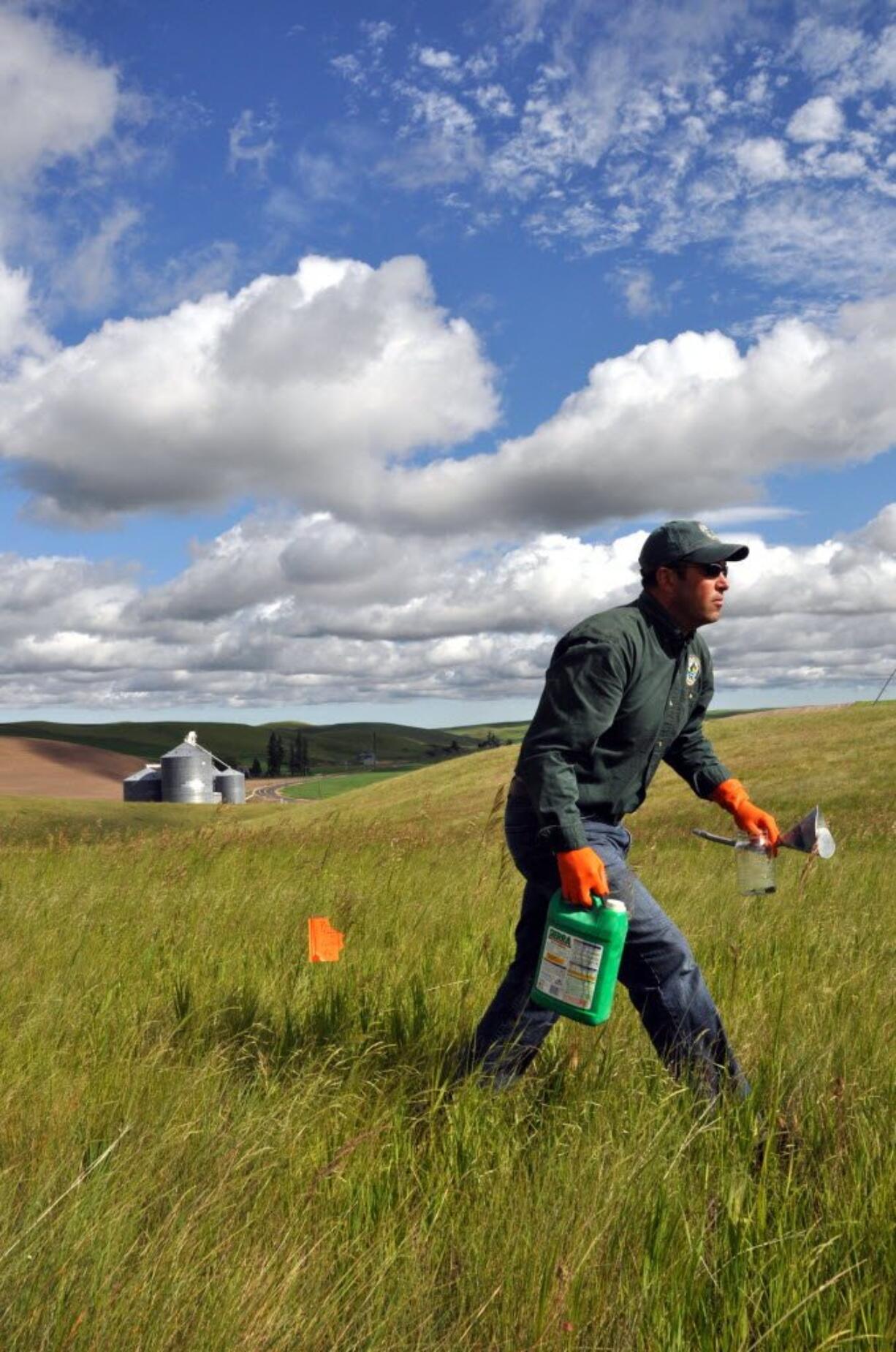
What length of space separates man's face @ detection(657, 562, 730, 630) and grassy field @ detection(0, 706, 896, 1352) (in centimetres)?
139

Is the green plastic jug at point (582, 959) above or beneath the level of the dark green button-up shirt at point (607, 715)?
beneath

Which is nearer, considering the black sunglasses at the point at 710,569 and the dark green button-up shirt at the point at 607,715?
the dark green button-up shirt at the point at 607,715

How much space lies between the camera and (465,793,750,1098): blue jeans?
3572 mm

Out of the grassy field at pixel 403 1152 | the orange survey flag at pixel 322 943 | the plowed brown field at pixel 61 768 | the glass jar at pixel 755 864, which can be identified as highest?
the glass jar at pixel 755 864

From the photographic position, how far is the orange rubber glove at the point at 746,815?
421 cm

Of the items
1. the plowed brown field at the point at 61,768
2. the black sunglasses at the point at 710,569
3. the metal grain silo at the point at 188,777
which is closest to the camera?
the black sunglasses at the point at 710,569

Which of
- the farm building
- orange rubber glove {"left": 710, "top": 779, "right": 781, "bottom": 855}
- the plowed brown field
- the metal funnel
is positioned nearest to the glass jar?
orange rubber glove {"left": 710, "top": 779, "right": 781, "bottom": 855}

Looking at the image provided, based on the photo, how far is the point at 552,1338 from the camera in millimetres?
2150

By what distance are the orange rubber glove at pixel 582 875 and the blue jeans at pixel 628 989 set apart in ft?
0.57

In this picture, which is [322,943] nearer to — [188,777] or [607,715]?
[607,715]

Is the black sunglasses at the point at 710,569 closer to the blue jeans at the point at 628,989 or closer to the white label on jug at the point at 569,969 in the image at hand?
the blue jeans at the point at 628,989

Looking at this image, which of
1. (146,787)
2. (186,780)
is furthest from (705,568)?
(146,787)

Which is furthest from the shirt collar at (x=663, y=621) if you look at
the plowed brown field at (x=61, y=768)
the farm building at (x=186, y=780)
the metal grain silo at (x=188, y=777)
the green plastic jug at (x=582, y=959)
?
the plowed brown field at (x=61, y=768)

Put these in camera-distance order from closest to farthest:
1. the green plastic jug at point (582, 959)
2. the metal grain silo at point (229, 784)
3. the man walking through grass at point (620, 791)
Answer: the green plastic jug at point (582, 959) → the man walking through grass at point (620, 791) → the metal grain silo at point (229, 784)
